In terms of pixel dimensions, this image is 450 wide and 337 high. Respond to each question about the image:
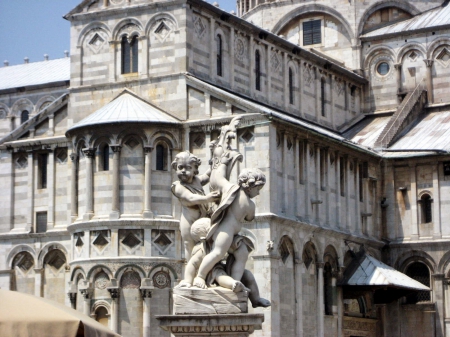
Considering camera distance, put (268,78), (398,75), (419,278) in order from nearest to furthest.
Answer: (268,78)
(419,278)
(398,75)

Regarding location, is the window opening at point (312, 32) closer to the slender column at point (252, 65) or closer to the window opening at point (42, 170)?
the slender column at point (252, 65)

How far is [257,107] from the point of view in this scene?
150 ft

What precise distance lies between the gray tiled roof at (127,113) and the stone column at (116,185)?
1.13m

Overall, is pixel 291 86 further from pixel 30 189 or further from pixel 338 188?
pixel 30 189

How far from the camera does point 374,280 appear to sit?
50.8 metres

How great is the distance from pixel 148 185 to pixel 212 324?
26390mm

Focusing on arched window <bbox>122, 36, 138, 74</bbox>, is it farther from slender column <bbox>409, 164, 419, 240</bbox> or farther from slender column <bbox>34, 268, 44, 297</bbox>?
slender column <bbox>409, 164, 419, 240</bbox>

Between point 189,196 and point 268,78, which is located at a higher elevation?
point 268,78

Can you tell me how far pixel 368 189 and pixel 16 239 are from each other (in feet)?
51.5

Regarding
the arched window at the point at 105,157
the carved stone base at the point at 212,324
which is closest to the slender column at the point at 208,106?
the arched window at the point at 105,157

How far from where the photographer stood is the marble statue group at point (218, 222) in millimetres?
20406

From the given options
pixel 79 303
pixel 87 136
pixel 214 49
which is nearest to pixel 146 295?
pixel 79 303

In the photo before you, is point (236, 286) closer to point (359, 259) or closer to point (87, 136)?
point (87, 136)

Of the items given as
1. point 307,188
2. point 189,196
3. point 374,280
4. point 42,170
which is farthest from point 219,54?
point 189,196
